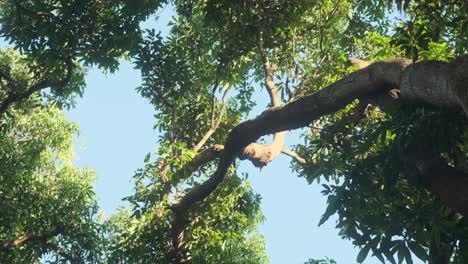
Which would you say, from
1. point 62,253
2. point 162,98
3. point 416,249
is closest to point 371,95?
point 416,249

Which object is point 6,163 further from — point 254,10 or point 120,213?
point 254,10

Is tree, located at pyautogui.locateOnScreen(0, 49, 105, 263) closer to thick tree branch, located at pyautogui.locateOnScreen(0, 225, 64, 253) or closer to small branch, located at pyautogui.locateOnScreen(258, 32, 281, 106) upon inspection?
thick tree branch, located at pyautogui.locateOnScreen(0, 225, 64, 253)

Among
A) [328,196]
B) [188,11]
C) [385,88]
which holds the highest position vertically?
[188,11]

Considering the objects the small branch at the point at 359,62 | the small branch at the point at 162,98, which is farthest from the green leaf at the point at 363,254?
the small branch at the point at 162,98

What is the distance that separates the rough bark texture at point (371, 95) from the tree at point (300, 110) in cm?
2

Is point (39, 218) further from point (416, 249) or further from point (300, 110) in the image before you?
point (416, 249)

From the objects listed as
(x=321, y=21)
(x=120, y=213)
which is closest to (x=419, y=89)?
(x=321, y=21)

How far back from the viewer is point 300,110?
657cm

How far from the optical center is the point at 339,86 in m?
6.15

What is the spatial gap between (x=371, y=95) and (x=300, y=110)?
97 centimetres

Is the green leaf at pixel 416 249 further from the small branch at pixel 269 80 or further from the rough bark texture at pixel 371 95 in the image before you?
the small branch at pixel 269 80

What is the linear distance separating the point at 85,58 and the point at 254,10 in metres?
3.19

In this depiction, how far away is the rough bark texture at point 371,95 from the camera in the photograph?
4.30 meters

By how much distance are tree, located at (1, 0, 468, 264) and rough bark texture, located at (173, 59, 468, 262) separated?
0.06 ft
